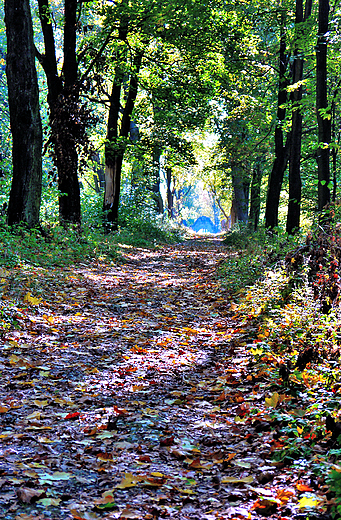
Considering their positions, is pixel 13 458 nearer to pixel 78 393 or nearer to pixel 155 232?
pixel 78 393

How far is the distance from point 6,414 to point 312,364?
2805 mm

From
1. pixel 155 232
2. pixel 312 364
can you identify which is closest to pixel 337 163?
pixel 155 232

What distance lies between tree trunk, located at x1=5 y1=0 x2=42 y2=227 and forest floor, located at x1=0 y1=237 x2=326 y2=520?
10.5 feet

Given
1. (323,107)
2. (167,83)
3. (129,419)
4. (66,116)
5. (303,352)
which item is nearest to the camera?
(129,419)

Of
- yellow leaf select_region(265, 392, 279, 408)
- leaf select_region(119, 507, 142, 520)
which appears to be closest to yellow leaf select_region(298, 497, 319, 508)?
leaf select_region(119, 507, 142, 520)

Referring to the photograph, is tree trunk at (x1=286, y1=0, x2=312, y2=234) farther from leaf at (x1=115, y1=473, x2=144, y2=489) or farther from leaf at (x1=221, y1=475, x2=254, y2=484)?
leaf at (x1=115, y1=473, x2=144, y2=489)

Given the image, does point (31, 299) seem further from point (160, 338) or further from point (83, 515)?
point (83, 515)

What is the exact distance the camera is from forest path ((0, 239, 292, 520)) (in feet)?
8.09

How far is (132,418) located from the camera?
11.9 ft

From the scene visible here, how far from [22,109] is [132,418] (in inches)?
332

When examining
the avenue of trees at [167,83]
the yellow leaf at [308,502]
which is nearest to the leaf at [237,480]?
the yellow leaf at [308,502]

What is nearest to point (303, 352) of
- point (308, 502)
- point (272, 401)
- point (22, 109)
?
point (272, 401)

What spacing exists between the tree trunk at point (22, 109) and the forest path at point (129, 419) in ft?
10.9

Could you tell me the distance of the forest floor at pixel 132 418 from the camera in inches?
96.3
